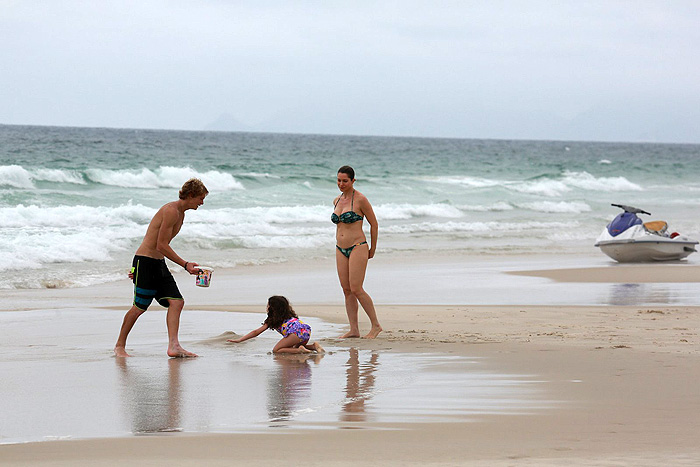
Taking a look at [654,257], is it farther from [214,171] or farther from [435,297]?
[214,171]

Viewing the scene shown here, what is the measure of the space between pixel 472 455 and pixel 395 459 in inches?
14.6

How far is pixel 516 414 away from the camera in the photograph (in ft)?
15.9

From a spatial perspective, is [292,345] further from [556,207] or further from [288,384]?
[556,207]

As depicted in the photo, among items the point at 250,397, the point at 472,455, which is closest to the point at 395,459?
the point at 472,455

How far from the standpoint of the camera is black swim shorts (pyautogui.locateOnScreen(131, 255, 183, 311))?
22.4 feet

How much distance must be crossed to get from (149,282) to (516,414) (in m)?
3.27

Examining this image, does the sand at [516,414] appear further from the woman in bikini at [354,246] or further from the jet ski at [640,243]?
the jet ski at [640,243]

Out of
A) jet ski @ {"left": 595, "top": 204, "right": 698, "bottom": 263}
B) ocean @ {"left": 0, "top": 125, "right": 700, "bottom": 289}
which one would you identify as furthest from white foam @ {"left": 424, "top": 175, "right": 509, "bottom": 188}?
jet ski @ {"left": 595, "top": 204, "right": 698, "bottom": 263}

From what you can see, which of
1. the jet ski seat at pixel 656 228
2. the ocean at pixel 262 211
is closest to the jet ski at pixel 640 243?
the jet ski seat at pixel 656 228

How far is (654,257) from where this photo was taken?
1524cm

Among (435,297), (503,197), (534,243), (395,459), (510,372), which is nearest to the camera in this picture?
(395,459)

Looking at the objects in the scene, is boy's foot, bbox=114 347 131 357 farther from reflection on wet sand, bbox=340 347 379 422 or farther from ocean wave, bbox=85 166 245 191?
ocean wave, bbox=85 166 245 191

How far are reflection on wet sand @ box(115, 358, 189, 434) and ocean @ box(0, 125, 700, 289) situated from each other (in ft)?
20.4

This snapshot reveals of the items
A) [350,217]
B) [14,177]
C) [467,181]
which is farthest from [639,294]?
[467,181]
